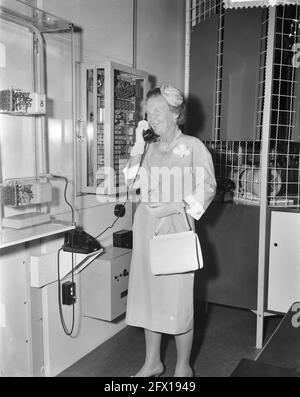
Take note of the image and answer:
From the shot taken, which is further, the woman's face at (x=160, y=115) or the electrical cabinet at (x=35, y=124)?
the woman's face at (x=160, y=115)

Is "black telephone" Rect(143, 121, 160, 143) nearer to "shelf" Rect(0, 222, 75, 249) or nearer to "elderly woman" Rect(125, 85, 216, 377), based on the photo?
"elderly woman" Rect(125, 85, 216, 377)

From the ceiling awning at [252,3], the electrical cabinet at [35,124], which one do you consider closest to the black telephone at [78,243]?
the electrical cabinet at [35,124]

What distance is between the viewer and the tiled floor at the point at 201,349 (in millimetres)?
2459

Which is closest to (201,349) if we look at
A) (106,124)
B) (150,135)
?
(150,135)

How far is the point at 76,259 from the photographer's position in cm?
232

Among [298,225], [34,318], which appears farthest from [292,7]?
[34,318]

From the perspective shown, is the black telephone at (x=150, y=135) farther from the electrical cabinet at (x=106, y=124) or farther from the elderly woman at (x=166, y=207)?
the electrical cabinet at (x=106, y=124)

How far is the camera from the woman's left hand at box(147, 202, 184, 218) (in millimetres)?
2086

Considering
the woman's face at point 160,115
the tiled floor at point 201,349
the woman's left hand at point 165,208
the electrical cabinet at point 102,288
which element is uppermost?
the woman's face at point 160,115

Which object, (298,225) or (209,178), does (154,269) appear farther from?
(298,225)

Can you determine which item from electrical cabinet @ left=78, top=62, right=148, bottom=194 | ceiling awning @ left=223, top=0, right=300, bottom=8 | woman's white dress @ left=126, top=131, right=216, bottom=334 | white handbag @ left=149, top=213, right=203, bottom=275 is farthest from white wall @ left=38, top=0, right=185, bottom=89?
white handbag @ left=149, top=213, right=203, bottom=275
